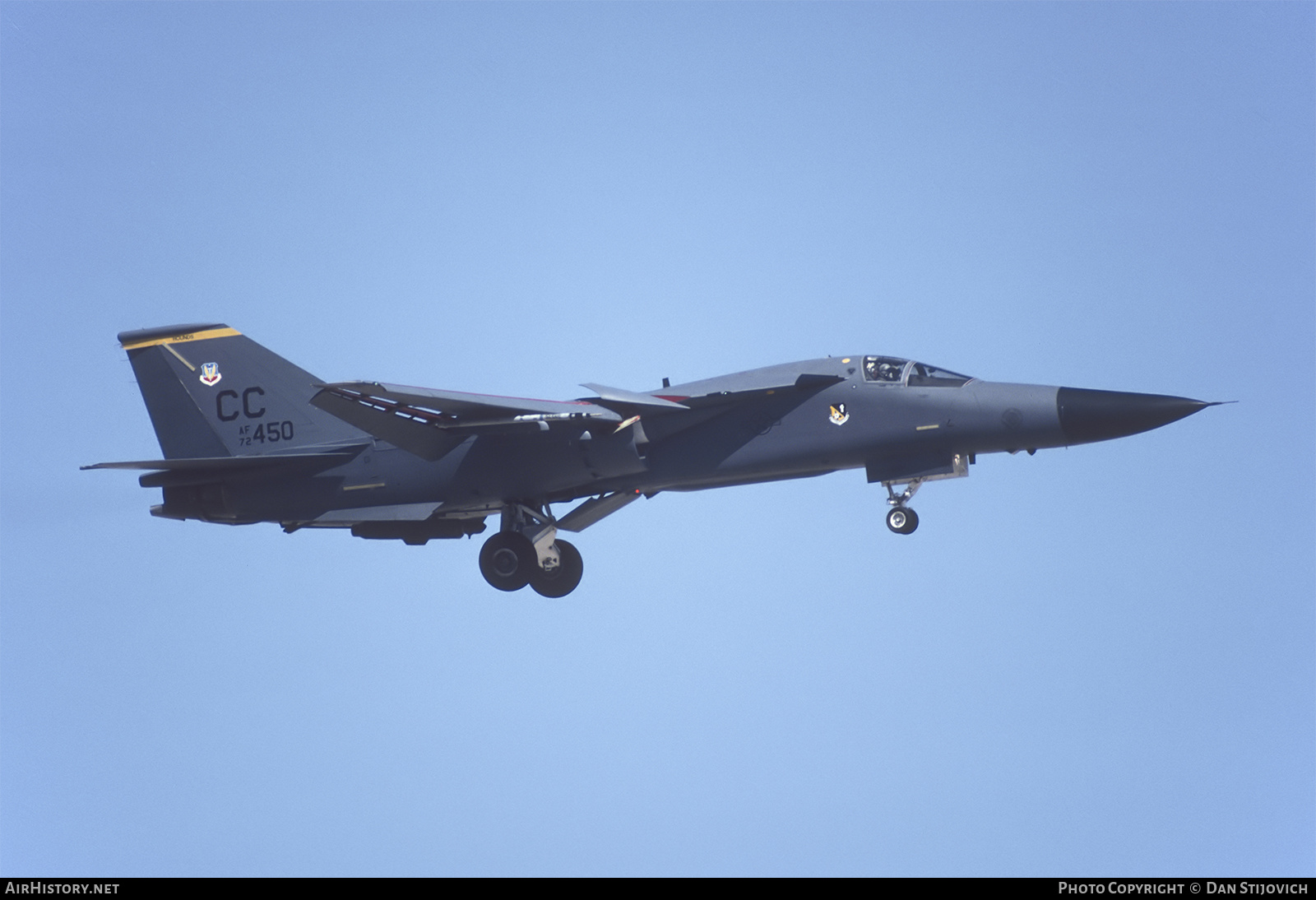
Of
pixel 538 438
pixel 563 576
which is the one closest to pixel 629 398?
pixel 538 438

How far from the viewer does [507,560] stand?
24.1 metres

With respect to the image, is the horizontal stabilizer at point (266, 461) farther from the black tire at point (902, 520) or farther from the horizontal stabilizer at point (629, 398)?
the black tire at point (902, 520)

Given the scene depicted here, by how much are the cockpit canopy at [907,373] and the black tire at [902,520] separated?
1.81 metres

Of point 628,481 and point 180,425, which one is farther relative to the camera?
point 180,425

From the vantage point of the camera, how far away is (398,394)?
21.2 metres

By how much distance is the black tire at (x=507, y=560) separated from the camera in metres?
24.0

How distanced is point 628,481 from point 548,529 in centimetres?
152
